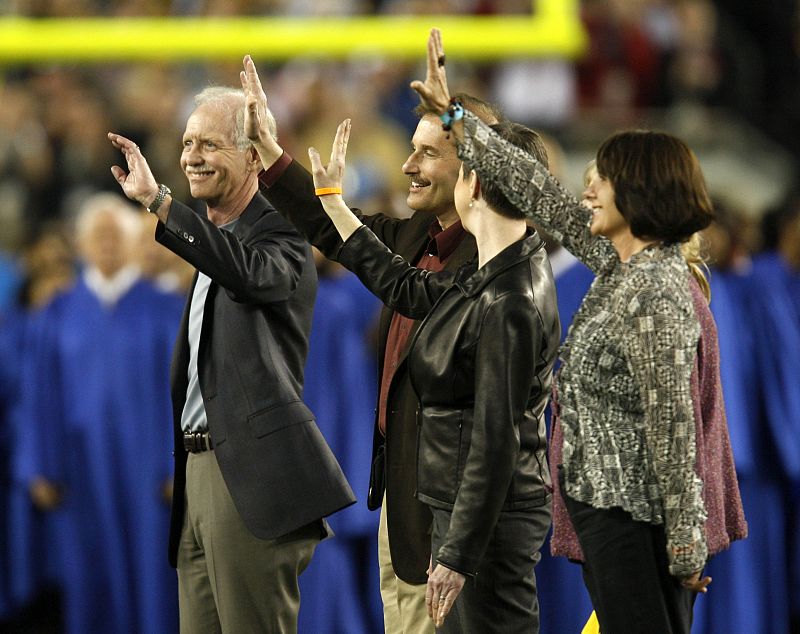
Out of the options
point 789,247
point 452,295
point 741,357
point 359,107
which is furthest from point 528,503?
point 359,107

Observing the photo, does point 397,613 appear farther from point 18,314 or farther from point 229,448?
point 18,314

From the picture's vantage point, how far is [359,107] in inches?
307

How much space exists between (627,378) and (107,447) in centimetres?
333

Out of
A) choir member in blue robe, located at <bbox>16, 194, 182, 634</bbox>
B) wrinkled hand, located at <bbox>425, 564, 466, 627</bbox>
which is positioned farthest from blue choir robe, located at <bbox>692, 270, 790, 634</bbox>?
wrinkled hand, located at <bbox>425, 564, 466, 627</bbox>

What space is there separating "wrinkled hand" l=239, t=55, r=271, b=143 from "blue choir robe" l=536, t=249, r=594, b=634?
1631mm

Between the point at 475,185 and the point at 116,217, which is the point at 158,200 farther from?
the point at 116,217

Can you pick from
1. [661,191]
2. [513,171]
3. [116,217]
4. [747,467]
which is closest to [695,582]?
[661,191]

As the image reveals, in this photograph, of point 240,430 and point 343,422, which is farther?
point 343,422

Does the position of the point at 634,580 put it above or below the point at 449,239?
below

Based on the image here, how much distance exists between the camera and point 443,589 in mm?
2453

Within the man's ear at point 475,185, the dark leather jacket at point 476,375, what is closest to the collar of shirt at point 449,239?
the dark leather jacket at point 476,375

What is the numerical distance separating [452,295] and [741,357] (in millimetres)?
2714

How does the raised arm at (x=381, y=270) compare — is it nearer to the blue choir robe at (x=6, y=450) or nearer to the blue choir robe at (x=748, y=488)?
the blue choir robe at (x=748, y=488)

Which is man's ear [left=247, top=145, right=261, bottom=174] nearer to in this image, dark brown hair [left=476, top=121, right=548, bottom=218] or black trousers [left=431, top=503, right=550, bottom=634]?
dark brown hair [left=476, top=121, right=548, bottom=218]
